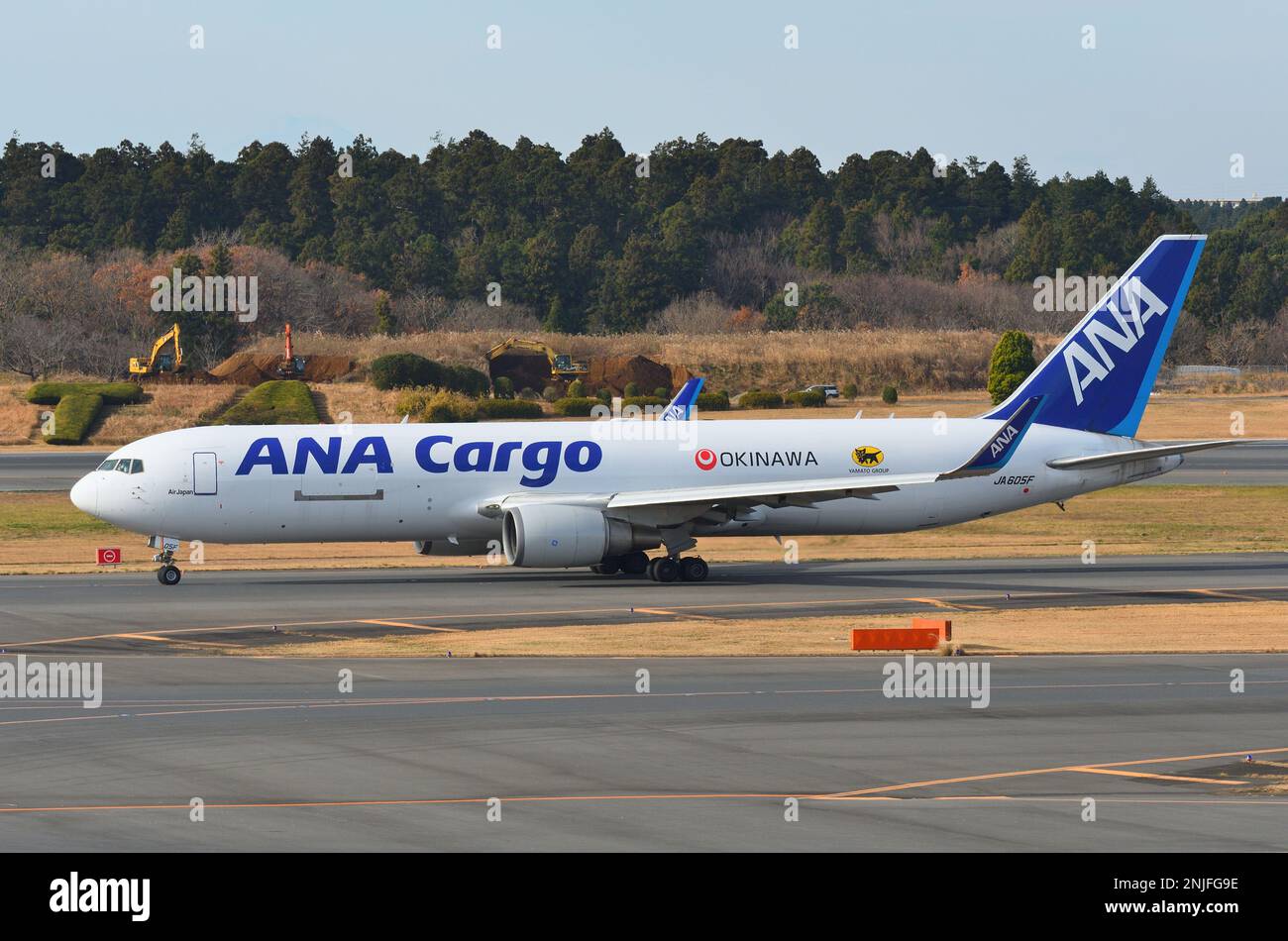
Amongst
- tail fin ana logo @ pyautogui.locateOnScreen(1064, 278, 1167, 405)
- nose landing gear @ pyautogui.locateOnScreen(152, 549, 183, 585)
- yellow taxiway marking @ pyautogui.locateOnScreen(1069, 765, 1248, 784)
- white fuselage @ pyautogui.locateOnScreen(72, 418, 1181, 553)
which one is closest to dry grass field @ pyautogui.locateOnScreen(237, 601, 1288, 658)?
white fuselage @ pyautogui.locateOnScreen(72, 418, 1181, 553)

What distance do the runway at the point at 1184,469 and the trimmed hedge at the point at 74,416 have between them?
3105mm

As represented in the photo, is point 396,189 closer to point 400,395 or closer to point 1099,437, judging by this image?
point 400,395

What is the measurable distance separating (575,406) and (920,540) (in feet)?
159

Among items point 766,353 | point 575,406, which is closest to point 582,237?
point 766,353

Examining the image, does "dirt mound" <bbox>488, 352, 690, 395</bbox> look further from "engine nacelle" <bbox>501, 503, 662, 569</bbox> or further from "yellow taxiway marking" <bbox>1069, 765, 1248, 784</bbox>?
"yellow taxiway marking" <bbox>1069, 765, 1248, 784</bbox>

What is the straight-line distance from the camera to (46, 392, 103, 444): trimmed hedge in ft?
308

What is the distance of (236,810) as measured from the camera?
763 inches

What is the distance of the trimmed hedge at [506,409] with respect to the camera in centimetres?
9912

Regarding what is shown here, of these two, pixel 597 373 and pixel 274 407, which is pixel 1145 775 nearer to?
pixel 274 407

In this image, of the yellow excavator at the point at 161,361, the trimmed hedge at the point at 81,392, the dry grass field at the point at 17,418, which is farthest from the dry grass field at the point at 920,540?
the yellow excavator at the point at 161,361

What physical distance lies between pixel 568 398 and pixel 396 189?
78603 mm

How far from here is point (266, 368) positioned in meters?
113

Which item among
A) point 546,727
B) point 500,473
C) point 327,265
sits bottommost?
point 546,727

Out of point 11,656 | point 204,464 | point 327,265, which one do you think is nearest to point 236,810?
point 11,656
